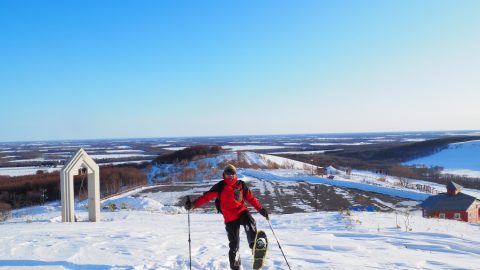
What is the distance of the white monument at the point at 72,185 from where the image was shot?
11.9 m

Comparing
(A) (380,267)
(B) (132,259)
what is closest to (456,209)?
(A) (380,267)

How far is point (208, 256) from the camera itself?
21.1ft

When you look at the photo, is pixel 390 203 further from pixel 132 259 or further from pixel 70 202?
pixel 132 259

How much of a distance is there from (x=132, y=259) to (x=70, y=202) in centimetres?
699

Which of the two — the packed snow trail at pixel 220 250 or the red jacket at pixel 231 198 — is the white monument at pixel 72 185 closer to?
the packed snow trail at pixel 220 250

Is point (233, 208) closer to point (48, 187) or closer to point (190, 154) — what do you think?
point (48, 187)

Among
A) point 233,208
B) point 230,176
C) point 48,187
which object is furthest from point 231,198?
point 48,187

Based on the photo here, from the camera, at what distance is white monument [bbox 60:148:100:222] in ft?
39.0

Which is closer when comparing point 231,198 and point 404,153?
point 231,198

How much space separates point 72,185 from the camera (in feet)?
40.0

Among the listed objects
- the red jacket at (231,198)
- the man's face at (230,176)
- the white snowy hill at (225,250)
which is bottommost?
the white snowy hill at (225,250)

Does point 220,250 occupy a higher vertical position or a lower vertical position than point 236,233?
lower

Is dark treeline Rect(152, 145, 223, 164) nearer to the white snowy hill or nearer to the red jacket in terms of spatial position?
the white snowy hill

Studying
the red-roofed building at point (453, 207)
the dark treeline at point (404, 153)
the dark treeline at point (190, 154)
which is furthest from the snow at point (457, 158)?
the red-roofed building at point (453, 207)
